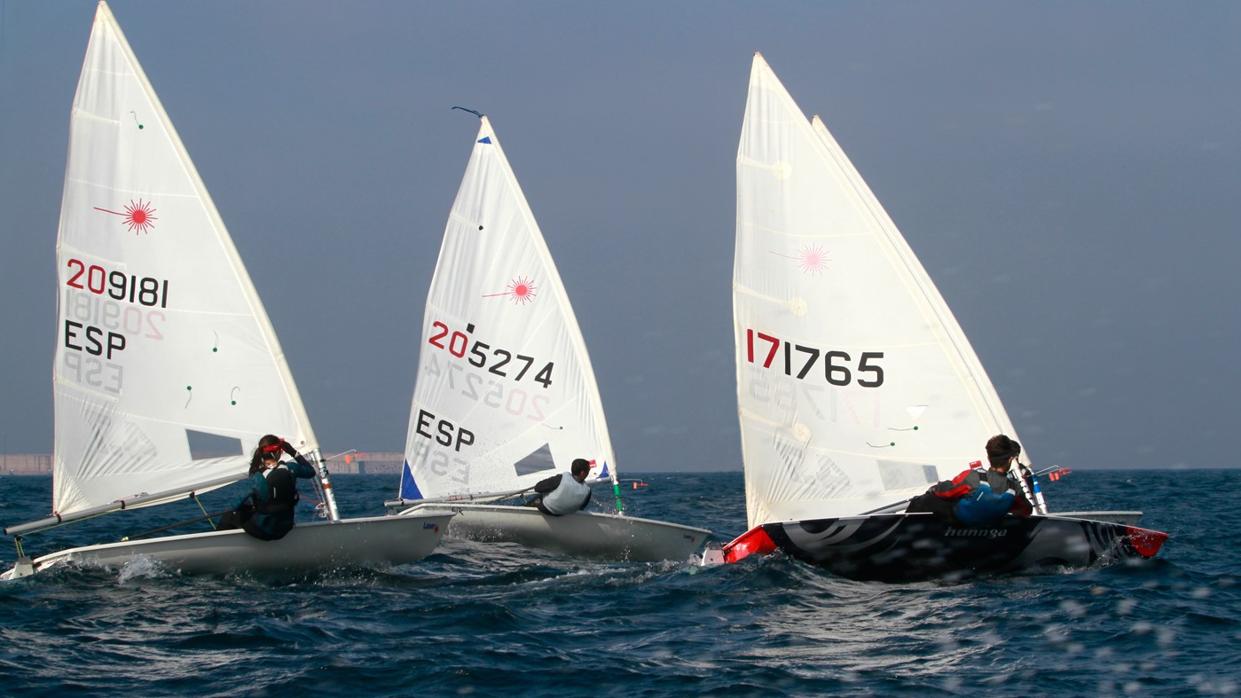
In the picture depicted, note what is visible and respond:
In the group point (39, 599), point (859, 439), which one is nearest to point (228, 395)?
point (39, 599)

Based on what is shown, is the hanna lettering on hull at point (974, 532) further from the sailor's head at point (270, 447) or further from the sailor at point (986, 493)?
the sailor's head at point (270, 447)

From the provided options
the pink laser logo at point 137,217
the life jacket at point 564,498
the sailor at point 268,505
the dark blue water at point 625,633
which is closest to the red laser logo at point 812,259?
the dark blue water at point 625,633

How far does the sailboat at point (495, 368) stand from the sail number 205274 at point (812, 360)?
4648 millimetres

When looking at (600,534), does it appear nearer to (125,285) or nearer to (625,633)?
(625,633)

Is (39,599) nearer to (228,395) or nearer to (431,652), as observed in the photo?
(228,395)

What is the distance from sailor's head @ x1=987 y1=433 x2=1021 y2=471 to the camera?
12.8 metres

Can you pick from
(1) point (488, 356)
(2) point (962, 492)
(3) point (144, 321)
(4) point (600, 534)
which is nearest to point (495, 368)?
(1) point (488, 356)

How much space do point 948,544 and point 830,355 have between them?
8.82 feet

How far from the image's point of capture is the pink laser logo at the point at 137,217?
14.5m

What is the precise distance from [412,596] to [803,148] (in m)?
6.48

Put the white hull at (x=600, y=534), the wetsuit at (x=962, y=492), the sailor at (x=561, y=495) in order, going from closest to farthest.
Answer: the wetsuit at (x=962, y=492)
the white hull at (x=600, y=534)
the sailor at (x=561, y=495)

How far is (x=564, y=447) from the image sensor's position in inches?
763

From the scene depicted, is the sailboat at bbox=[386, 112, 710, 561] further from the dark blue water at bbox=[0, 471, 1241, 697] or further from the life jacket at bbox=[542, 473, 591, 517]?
the dark blue water at bbox=[0, 471, 1241, 697]

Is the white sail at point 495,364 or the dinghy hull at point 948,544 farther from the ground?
the white sail at point 495,364
